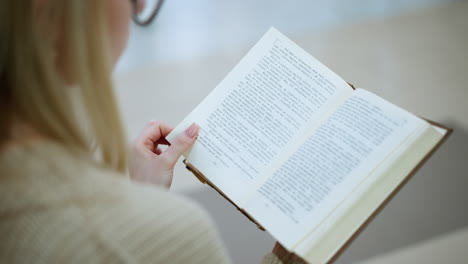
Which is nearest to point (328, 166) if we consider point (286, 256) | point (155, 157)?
point (286, 256)

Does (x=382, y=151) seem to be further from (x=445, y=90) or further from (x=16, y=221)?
(x=445, y=90)

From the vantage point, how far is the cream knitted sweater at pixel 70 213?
47cm

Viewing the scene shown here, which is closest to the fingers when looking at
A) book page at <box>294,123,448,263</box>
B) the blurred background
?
book page at <box>294,123,448,263</box>

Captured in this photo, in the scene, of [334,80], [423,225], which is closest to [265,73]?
[334,80]

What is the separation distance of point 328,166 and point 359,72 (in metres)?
1.27

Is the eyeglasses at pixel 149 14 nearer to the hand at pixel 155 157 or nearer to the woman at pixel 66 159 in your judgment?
the hand at pixel 155 157

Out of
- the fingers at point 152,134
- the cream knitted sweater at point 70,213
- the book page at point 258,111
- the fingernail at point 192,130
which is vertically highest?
the book page at point 258,111

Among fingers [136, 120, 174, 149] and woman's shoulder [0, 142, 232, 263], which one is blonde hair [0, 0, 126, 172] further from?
fingers [136, 120, 174, 149]

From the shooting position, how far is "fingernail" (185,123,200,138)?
86 cm

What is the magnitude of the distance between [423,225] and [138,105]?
1.16m

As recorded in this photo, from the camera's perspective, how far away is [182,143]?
2.81ft

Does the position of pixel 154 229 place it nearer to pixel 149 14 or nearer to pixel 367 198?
pixel 367 198

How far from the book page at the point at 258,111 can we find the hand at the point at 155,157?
0.02 metres

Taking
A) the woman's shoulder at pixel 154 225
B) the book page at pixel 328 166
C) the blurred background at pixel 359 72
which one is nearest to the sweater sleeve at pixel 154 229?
the woman's shoulder at pixel 154 225
